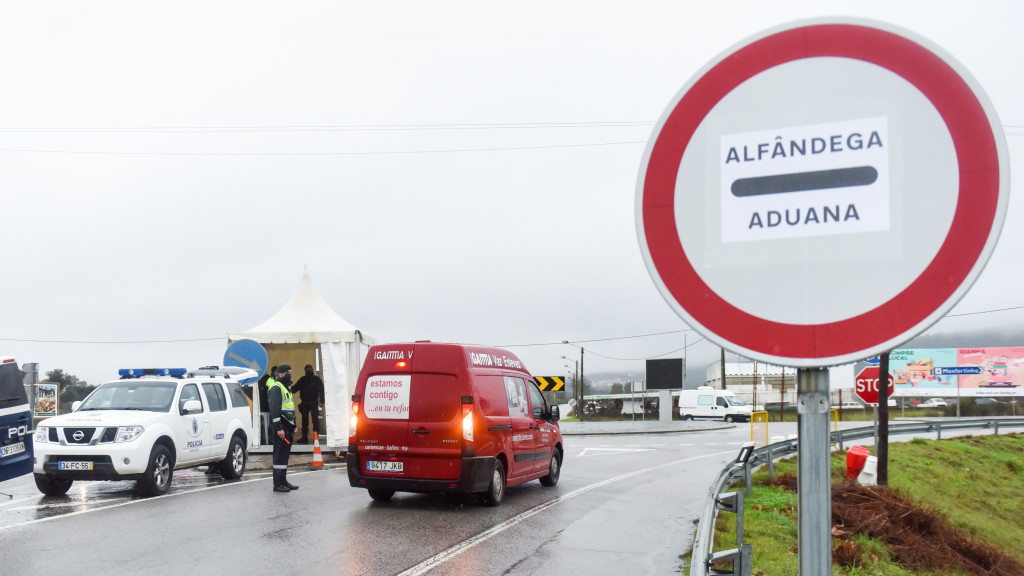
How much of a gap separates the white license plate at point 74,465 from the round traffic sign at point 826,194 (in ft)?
44.1

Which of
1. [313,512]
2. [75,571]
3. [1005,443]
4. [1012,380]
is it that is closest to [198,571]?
[75,571]

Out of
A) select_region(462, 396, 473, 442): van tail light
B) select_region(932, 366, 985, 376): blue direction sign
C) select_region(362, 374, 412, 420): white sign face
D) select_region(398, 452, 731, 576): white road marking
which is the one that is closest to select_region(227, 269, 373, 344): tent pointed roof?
select_region(398, 452, 731, 576): white road marking

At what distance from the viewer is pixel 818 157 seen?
1742 mm

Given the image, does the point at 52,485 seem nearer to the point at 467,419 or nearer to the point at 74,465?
the point at 74,465

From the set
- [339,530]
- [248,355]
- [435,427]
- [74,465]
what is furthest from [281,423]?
[248,355]

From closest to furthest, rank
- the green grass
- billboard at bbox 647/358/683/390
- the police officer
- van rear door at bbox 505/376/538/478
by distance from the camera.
→ 1. the green grass
2. van rear door at bbox 505/376/538/478
3. the police officer
4. billboard at bbox 647/358/683/390

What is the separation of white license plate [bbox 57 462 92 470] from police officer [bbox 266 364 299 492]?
109 inches

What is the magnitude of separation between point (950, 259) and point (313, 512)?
11.2m

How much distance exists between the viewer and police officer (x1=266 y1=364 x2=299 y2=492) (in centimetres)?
1403

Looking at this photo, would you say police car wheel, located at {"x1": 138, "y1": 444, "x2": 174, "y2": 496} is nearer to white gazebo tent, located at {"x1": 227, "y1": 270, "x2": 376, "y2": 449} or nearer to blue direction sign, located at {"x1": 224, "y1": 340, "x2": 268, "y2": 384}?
blue direction sign, located at {"x1": 224, "y1": 340, "x2": 268, "y2": 384}

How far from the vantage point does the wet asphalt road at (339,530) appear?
8.43 metres

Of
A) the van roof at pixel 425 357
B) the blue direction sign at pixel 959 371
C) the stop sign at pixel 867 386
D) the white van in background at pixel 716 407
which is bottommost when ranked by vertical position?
the white van in background at pixel 716 407

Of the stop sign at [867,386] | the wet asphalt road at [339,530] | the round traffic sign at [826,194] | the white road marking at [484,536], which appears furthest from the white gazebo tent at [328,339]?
the round traffic sign at [826,194]

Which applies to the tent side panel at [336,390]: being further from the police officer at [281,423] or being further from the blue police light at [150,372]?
the police officer at [281,423]
